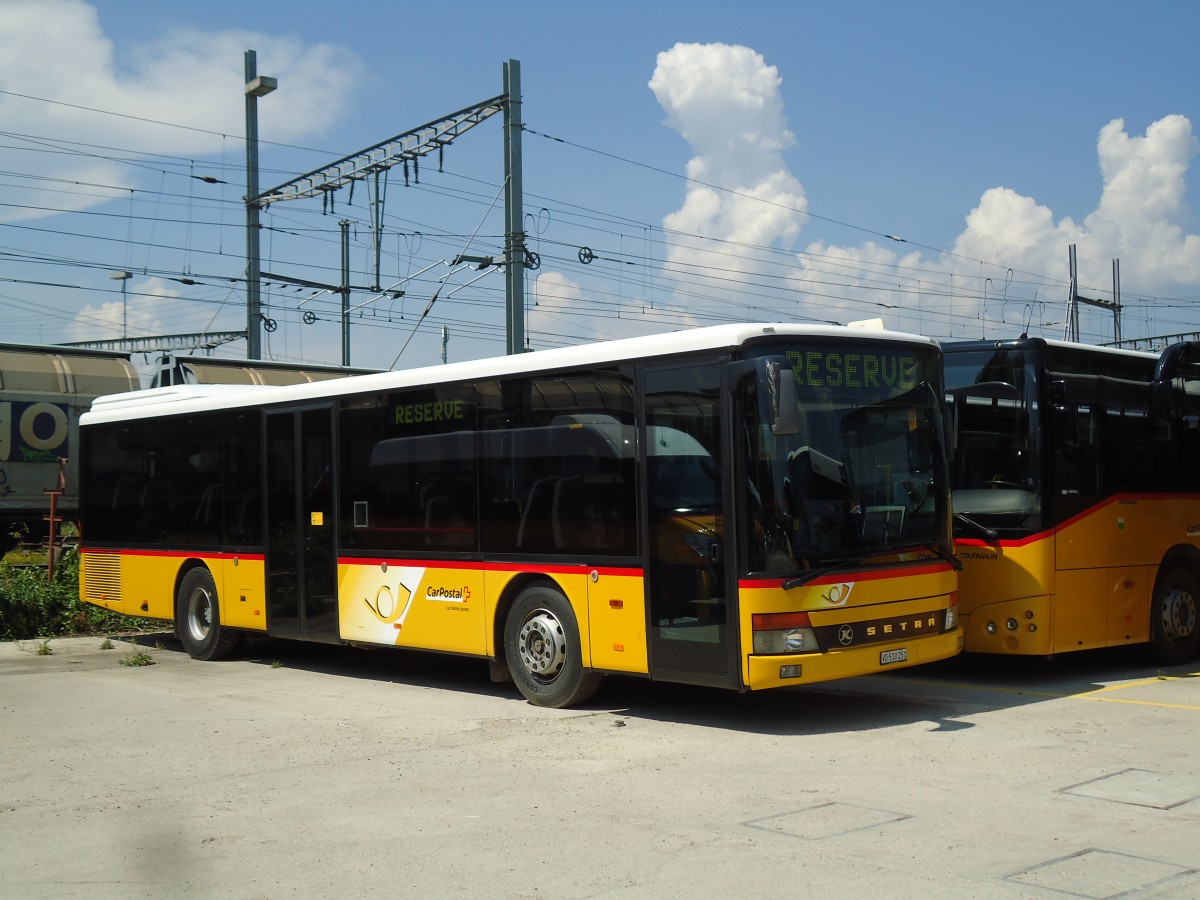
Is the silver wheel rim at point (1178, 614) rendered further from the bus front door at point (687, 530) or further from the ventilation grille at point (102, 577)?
the ventilation grille at point (102, 577)

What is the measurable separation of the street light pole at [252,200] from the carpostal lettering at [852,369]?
18.8 m

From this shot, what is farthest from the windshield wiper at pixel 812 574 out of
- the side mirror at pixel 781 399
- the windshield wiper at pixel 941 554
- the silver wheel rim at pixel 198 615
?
the silver wheel rim at pixel 198 615

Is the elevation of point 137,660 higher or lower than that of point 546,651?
lower

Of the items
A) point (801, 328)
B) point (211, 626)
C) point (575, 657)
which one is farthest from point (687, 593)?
point (211, 626)

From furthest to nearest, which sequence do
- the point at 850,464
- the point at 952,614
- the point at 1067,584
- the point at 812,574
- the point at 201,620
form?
the point at 201,620, the point at 1067,584, the point at 952,614, the point at 850,464, the point at 812,574

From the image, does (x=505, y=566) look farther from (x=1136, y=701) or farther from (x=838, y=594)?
(x=1136, y=701)

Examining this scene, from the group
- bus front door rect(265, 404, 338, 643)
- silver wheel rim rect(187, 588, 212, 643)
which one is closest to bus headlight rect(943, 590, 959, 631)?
bus front door rect(265, 404, 338, 643)

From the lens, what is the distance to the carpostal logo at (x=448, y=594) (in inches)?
461

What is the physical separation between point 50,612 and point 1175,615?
46.2 ft

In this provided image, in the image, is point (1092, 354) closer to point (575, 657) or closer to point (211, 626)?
point (575, 657)

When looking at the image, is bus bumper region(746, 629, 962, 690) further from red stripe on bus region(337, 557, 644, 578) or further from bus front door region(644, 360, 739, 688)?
red stripe on bus region(337, 557, 644, 578)

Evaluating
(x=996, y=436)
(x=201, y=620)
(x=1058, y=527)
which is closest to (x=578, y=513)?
(x=996, y=436)

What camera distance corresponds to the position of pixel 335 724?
10.4 m

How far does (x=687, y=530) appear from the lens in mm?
9781
